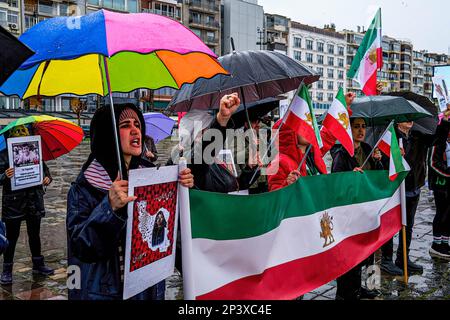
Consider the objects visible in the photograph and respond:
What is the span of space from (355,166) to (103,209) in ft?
9.23

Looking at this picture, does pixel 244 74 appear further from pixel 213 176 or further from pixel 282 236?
pixel 282 236

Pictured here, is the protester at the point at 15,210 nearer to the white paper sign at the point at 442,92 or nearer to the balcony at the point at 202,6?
the white paper sign at the point at 442,92

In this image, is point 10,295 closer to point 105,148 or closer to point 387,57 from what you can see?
point 105,148

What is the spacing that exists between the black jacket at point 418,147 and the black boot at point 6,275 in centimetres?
483

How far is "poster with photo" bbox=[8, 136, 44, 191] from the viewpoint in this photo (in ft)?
15.8

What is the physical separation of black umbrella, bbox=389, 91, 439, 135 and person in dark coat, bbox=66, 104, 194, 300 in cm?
405

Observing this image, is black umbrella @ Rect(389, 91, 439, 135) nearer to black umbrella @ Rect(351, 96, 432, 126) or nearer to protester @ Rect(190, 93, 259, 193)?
black umbrella @ Rect(351, 96, 432, 126)

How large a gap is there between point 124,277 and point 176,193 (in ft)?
1.70

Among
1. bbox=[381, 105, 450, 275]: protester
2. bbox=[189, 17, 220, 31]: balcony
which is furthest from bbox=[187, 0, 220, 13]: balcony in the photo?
bbox=[381, 105, 450, 275]: protester

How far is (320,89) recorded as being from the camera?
99.1 m

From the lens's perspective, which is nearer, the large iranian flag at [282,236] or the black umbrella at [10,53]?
the black umbrella at [10,53]

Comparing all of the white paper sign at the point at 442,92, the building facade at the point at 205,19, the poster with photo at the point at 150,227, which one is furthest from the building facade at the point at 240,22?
the poster with photo at the point at 150,227

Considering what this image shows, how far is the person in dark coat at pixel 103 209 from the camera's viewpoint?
210cm
